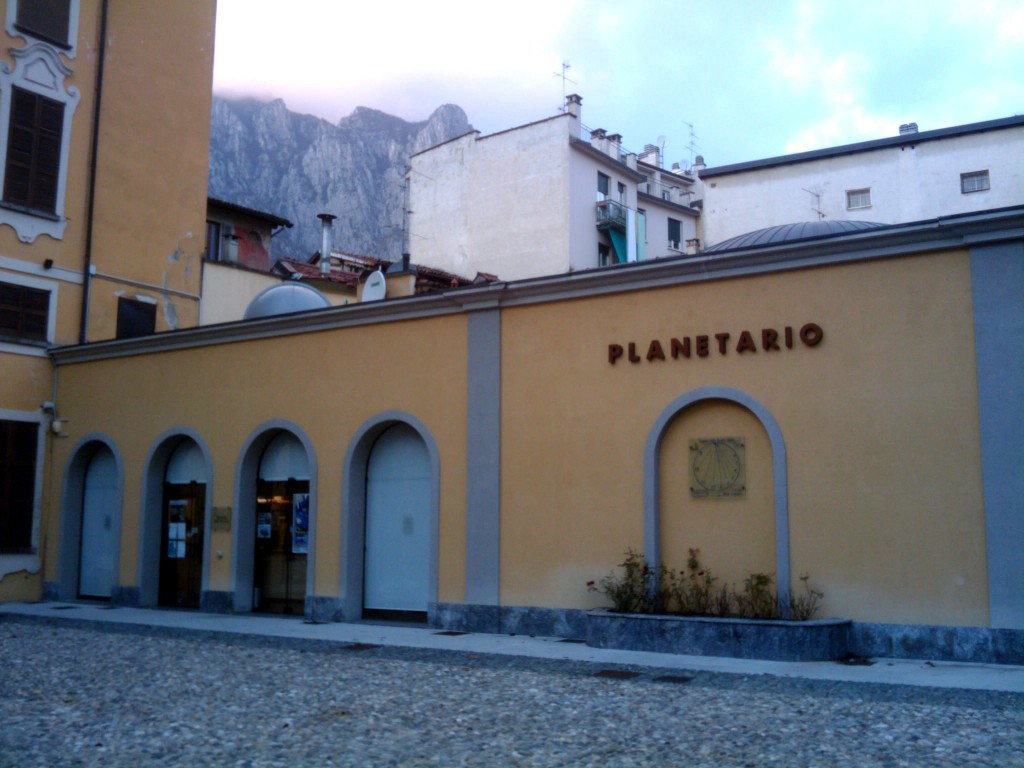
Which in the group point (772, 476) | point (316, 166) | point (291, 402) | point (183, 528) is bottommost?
point (183, 528)

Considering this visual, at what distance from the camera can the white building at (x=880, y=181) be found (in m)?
32.4

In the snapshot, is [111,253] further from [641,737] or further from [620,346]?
[641,737]

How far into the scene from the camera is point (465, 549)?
13.8 m

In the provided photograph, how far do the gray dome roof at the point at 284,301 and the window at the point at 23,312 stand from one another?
3.88 metres

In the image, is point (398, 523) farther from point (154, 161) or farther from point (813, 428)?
point (154, 161)

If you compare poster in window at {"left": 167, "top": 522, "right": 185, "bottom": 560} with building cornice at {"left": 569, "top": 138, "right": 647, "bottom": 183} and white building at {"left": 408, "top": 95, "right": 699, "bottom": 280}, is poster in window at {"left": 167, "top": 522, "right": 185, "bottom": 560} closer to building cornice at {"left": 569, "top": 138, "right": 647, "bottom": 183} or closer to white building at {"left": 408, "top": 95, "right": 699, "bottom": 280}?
white building at {"left": 408, "top": 95, "right": 699, "bottom": 280}

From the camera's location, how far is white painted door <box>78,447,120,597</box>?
18.7 m

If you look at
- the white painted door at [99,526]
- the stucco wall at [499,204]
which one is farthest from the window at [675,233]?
the white painted door at [99,526]

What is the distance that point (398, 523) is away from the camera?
15.0 metres

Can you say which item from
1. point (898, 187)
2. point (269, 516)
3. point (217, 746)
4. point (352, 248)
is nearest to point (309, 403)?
point (269, 516)

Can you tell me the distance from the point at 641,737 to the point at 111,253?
17.0 metres

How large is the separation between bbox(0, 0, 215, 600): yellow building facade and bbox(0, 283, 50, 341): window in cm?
3

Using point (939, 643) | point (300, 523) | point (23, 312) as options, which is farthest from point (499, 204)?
point (939, 643)

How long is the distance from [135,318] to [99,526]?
4479 mm
